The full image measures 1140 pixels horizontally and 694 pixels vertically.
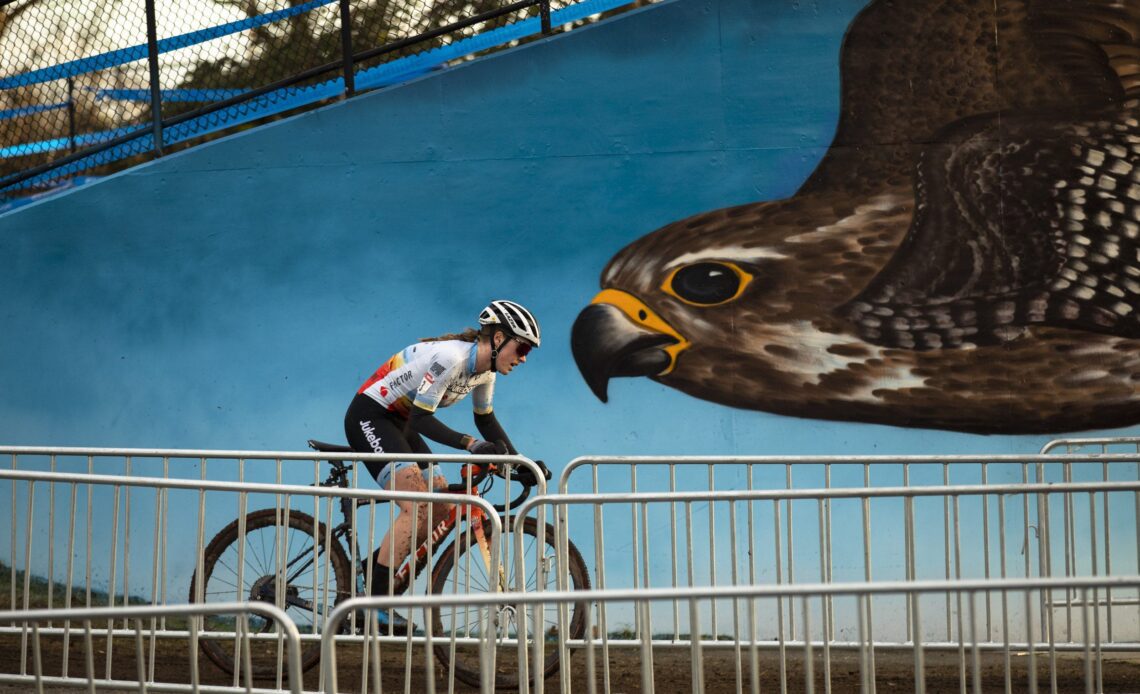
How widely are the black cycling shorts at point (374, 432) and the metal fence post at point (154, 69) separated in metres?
3.37

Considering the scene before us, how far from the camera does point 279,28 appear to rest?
367 inches

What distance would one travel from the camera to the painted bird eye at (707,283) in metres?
8.73

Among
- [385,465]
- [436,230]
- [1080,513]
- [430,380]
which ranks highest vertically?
[436,230]

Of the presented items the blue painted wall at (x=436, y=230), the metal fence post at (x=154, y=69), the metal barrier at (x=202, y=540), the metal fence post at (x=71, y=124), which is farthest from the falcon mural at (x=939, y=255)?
the metal fence post at (x=71, y=124)

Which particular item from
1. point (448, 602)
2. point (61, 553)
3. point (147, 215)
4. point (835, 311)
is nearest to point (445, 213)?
point (147, 215)

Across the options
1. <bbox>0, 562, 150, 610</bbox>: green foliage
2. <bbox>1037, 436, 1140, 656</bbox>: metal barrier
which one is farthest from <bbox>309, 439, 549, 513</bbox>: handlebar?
<bbox>1037, 436, 1140, 656</bbox>: metal barrier

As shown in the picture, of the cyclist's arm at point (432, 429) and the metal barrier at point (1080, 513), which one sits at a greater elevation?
the cyclist's arm at point (432, 429)

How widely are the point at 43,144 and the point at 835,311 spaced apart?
5.97 metres

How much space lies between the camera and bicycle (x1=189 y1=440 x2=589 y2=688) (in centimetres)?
643

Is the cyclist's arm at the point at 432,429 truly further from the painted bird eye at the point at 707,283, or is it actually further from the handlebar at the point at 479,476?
the painted bird eye at the point at 707,283

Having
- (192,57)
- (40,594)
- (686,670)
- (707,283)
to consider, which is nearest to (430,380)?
(686,670)

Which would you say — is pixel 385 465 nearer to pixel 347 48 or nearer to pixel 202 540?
pixel 202 540

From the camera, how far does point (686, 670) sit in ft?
23.9

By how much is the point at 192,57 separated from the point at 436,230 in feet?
7.63
